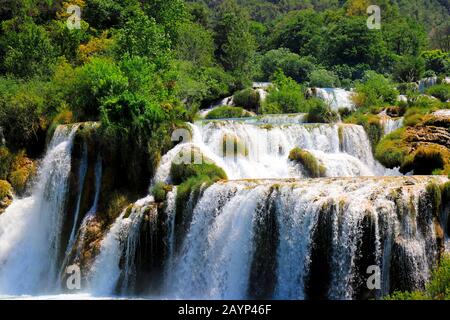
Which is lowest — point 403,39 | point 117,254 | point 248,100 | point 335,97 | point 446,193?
point 117,254

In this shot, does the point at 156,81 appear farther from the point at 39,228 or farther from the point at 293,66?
the point at 293,66

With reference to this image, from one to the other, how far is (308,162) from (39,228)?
10.3 metres

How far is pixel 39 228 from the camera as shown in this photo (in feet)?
82.6

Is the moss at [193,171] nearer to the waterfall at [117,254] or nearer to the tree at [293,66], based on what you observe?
the waterfall at [117,254]

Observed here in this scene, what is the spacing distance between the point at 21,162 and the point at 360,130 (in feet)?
44.6

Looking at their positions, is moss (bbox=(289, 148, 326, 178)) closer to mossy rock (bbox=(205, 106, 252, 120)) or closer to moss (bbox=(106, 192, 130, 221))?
moss (bbox=(106, 192, 130, 221))

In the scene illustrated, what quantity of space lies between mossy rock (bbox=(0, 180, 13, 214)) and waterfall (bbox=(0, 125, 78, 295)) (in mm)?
211

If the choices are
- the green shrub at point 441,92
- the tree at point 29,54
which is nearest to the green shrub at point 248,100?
the green shrub at point 441,92

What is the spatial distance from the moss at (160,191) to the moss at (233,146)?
459 cm

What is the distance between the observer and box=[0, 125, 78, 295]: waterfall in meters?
24.3

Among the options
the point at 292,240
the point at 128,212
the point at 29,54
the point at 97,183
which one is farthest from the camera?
the point at 29,54

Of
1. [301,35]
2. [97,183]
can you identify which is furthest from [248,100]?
[301,35]
